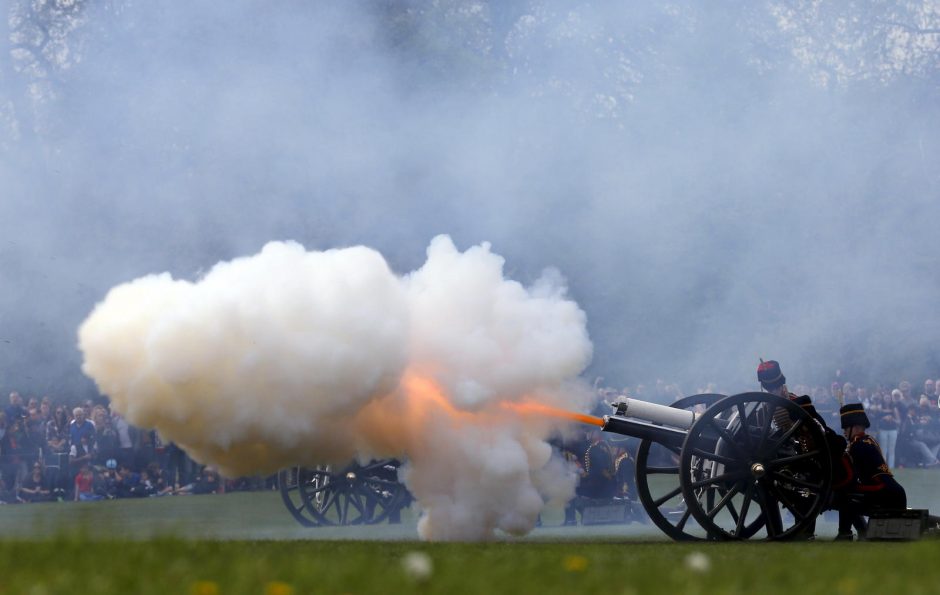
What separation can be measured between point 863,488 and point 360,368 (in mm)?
4955

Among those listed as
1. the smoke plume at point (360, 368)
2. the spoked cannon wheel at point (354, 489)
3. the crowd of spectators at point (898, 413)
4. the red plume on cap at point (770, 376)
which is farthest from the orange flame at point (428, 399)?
the crowd of spectators at point (898, 413)

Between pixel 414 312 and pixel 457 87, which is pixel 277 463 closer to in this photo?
pixel 414 312

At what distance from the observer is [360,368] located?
12891mm

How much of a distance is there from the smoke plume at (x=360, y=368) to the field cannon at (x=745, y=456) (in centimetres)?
93

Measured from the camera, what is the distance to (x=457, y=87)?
65.1 ft

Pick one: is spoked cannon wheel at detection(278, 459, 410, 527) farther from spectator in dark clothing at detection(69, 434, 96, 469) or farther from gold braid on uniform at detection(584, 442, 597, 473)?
spectator in dark clothing at detection(69, 434, 96, 469)

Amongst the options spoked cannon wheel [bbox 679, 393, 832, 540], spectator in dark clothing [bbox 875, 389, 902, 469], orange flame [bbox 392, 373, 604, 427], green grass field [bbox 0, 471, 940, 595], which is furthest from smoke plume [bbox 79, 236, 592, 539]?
Answer: spectator in dark clothing [bbox 875, 389, 902, 469]

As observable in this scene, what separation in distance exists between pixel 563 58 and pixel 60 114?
6.76m

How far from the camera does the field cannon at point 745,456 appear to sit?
13.2 metres

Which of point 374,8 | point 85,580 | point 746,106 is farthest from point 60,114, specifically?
point 85,580

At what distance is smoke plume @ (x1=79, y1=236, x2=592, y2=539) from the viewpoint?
12.6 m

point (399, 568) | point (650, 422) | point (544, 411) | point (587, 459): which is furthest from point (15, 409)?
point (399, 568)

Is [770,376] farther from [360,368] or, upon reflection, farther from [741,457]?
[360,368]

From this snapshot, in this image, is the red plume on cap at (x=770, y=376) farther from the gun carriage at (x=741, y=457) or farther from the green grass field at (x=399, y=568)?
the green grass field at (x=399, y=568)
